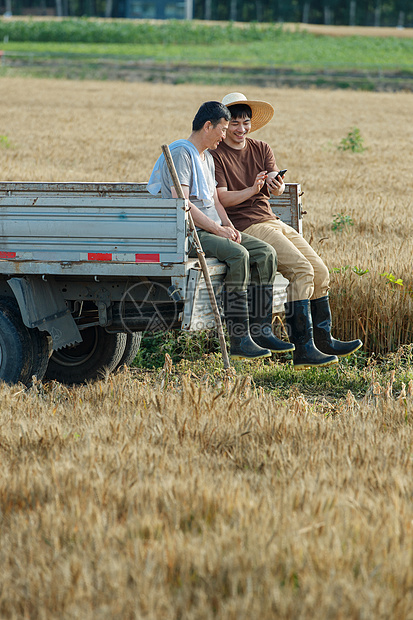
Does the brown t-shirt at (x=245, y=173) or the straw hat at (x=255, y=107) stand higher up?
the straw hat at (x=255, y=107)

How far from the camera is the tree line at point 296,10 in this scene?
9362 cm

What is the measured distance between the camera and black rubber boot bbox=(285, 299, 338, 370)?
5.62m

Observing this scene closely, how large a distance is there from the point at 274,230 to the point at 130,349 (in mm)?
1598

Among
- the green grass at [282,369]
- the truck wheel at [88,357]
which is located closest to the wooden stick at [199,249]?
the green grass at [282,369]

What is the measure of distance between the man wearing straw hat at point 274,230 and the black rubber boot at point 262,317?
206 mm

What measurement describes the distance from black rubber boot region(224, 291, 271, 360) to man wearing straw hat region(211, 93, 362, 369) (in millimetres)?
436

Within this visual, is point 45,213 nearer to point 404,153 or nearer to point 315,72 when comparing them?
point 404,153

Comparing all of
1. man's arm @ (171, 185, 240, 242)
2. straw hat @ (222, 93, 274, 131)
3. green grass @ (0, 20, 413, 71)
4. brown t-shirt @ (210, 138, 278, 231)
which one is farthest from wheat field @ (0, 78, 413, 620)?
green grass @ (0, 20, 413, 71)

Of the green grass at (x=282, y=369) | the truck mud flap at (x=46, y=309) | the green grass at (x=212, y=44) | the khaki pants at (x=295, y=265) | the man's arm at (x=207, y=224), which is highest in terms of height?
the green grass at (x=212, y=44)

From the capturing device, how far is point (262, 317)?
557 centimetres

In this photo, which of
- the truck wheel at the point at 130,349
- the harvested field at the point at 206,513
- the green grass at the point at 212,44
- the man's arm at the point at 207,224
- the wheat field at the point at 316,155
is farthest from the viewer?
the green grass at the point at 212,44

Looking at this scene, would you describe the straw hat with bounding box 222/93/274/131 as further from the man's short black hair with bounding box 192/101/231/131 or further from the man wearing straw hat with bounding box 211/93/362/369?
the man's short black hair with bounding box 192/101/231/131

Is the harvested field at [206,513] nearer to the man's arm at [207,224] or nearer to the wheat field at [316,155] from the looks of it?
the man's arm at [207,224]

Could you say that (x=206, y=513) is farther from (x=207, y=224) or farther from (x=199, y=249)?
(x=207, y=224)
